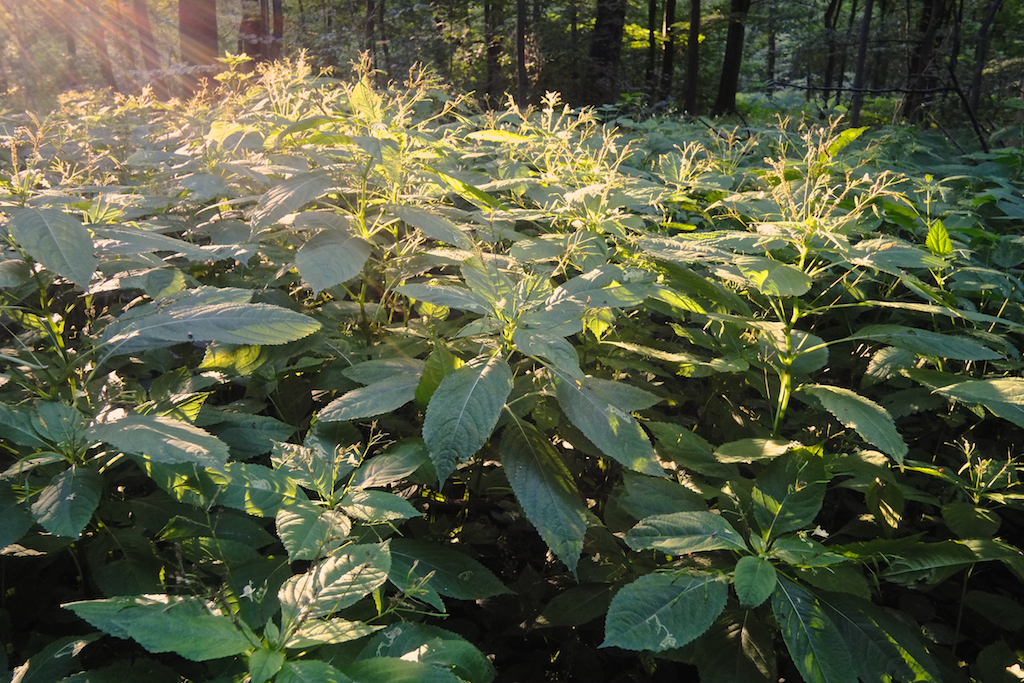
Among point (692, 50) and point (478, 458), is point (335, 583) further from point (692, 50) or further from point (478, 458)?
point (692, 50)

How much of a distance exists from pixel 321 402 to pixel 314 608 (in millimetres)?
1028

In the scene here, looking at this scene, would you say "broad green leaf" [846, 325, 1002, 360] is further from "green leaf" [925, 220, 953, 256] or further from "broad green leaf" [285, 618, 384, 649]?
"broad green leaf" [285, 618, 384, 649]

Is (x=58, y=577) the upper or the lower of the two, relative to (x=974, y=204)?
lower

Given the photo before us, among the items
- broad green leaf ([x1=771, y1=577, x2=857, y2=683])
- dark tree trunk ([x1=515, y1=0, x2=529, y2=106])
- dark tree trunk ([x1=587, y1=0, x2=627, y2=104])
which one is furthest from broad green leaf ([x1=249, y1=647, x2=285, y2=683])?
dark tree trunk ([x1=587, y1=0, x2=627, y2=104])

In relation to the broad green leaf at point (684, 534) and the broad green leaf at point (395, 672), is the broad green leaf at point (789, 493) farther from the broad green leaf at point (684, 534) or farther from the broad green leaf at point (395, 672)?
the broad green leaf at point (395, 672)

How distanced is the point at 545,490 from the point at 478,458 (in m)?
0.34

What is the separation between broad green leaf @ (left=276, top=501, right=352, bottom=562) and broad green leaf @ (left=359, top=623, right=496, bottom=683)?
0.60 feet

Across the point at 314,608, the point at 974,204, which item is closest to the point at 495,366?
the point at 314,608

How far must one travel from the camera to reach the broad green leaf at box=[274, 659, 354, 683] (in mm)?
834

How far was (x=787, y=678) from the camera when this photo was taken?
1514mm

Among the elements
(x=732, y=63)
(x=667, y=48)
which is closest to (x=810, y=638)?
(x=732, y=63)

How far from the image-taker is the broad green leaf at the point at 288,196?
65.0 inches

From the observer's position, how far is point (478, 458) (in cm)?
158

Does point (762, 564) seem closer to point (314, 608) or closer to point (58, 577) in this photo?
point (314, 608)
